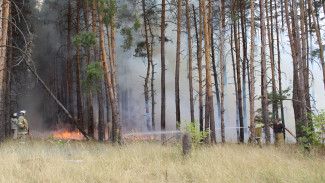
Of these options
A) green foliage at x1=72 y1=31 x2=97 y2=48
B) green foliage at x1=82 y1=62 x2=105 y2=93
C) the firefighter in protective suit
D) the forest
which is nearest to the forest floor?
the forest

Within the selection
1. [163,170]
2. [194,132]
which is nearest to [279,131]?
[194,132]

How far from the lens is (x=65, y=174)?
20.0 feet

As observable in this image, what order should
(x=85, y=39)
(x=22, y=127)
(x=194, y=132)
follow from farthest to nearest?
(x=22, y=127)
(x=85, y=39)
(x=194, y=132)

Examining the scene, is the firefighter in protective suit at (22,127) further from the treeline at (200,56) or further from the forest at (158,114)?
the treeline at (200,56)

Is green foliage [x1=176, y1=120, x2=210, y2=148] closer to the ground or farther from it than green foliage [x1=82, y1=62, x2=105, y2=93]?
closer to the ground

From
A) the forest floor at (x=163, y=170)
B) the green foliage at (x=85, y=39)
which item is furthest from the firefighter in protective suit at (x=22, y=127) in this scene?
the forest floor at (x=163, y=170)

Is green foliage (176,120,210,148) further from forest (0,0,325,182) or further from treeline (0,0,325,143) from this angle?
treeline (0,0,325,143)

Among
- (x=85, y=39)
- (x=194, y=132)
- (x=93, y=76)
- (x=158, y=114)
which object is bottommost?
(x=158, y=114)

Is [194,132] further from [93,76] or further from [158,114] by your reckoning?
[158,114]

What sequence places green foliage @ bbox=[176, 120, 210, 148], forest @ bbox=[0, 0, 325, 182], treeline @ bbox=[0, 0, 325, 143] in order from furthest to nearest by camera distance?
treeline @ bbox=[0, 0, 325, 143] < green foliage @ bbox=[176, 120, 210, 148] < forest @ bbox=[0, 0, 325, 182]

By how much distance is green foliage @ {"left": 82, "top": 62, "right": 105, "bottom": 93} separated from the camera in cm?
1209

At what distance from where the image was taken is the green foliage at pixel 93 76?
1209cm

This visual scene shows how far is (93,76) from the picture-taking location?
40.4 feet

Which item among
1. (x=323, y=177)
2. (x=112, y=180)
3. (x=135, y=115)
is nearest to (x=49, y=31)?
(x=135, y=115)
